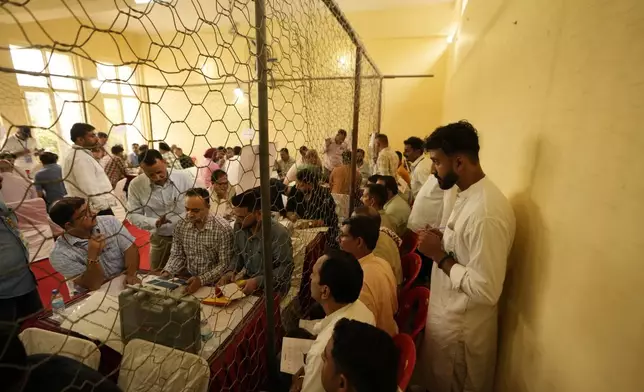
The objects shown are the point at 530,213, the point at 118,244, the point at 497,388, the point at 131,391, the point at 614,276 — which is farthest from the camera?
the point at 118,244

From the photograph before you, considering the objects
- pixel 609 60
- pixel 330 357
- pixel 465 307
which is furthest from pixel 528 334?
pixel 609 60

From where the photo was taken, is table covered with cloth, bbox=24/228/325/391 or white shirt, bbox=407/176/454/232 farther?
white shirt, bbox=407/176/454/232

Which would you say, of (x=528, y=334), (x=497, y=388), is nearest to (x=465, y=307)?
(x=528, y=334)

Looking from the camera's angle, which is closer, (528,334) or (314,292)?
(528,334)

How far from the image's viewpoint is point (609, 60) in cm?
73

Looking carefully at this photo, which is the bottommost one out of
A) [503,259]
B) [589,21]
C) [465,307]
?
[465,307]

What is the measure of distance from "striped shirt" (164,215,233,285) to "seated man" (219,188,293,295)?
6 centimetres

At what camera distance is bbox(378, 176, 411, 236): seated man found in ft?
8.27

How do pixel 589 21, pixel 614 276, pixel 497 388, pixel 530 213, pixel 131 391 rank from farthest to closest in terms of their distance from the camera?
pixel 497 388 → pixel 530 213 → pixel 131 391 → pixel 589 21 → pixel 614 276

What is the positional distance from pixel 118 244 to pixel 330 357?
Answer: 58.9 inches

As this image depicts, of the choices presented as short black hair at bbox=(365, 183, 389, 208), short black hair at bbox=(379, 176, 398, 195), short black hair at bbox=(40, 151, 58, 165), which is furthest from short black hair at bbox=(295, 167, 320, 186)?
short black hair at bbox=(40, 151, 58, 165)

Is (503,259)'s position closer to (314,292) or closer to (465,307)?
(465,307)

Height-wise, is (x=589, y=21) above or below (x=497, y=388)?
above

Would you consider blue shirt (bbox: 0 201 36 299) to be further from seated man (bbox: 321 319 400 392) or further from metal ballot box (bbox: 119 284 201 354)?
seated man (bbox: 321 319 400 392)
